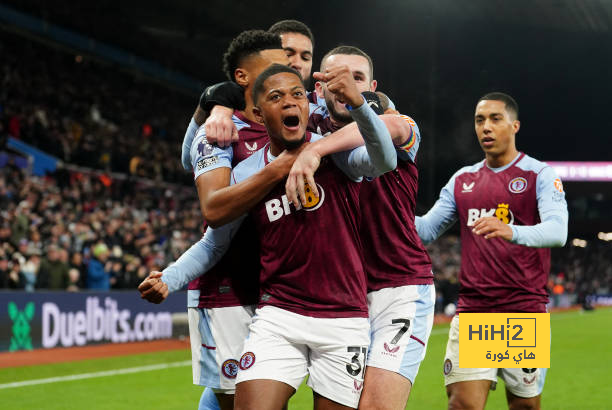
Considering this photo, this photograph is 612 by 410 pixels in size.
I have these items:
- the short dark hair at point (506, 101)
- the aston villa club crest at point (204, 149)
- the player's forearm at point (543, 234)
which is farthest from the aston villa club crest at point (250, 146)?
the short dark hair at point (506, 101)

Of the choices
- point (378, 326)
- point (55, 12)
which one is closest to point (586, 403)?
point (378, 326)

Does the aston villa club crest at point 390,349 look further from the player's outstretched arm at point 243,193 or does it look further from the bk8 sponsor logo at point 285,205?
the player's outstretched arm at point 243,193

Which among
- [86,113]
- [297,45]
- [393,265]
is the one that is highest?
[86,113]

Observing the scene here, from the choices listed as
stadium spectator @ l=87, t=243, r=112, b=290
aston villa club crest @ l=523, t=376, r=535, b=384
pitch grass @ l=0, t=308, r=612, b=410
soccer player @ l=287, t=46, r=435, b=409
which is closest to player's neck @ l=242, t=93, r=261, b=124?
soccer player @ l=287, t=46, r=435, b=409

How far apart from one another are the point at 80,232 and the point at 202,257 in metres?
12.8

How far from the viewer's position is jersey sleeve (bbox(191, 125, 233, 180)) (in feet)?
11.7

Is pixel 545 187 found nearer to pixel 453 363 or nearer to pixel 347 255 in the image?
pixel 453 363

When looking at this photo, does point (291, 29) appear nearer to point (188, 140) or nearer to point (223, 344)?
point (188, 140)

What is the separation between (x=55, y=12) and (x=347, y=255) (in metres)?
23.9

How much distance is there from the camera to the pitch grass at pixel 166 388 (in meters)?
8.66

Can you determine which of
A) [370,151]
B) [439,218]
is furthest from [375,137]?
[439,218]

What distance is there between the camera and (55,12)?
25.0 metres

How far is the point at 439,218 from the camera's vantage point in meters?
5.19

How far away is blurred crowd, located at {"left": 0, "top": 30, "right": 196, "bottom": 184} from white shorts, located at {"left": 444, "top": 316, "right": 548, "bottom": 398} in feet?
56.2
